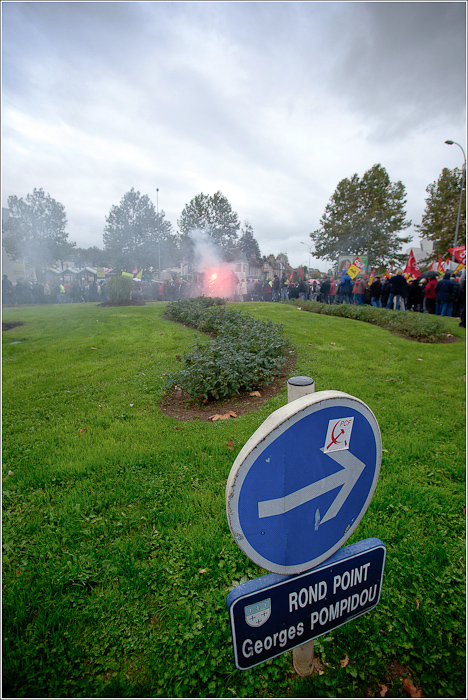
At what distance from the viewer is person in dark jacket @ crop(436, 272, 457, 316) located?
13.1m

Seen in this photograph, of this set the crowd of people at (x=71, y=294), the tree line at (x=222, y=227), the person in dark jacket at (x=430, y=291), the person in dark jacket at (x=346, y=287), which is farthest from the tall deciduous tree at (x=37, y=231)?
the person in dark jacket at (x=430, y=291)

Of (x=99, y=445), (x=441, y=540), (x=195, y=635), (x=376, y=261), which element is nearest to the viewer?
(x=195, y=635)

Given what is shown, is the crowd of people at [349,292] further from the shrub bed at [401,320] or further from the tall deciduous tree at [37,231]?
the tall deciduous tree at [37,231]

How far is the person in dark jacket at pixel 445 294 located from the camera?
1313 cm

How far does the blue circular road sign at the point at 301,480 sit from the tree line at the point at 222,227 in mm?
38057

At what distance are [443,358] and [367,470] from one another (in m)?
7.60

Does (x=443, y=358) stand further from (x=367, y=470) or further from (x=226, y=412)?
(x=367, y=470)

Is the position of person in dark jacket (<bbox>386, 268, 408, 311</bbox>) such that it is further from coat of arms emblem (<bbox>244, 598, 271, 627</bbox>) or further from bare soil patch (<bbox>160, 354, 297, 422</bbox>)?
coat of arms emblem (<bbox>244, 598, 271, 627</bbox>)

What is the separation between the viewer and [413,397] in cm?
520

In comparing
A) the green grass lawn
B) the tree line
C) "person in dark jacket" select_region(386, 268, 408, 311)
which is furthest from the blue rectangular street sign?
the tree line

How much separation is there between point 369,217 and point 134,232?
47.1 metres

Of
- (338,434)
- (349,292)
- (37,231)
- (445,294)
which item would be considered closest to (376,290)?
(349,292)

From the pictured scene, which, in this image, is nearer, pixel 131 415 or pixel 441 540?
pixel 441 540

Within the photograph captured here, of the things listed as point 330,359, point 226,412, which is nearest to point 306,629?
point 226,412
